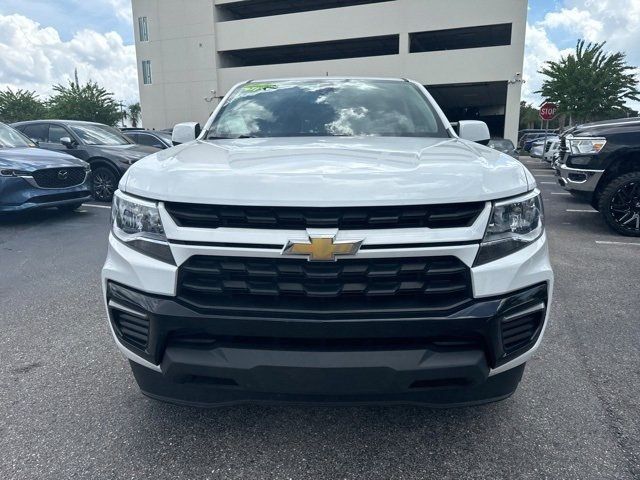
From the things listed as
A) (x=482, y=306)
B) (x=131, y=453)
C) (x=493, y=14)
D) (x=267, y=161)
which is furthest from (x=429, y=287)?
(x=493, y=14)

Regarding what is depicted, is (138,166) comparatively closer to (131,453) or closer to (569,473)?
(131,453)

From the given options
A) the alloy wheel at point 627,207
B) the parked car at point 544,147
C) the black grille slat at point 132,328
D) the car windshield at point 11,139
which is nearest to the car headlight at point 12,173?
the car windshield at point 11,139

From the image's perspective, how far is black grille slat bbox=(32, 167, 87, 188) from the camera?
21.6ft

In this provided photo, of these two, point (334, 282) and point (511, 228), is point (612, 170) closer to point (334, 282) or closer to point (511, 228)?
point (511, 228)

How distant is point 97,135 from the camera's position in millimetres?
8969

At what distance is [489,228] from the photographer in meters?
1.65

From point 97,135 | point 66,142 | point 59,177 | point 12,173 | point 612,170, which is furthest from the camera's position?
point 97,135

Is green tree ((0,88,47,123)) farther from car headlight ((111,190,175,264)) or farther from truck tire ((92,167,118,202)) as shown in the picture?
car headlight ((111,190,175,264))

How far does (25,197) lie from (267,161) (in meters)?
6.11

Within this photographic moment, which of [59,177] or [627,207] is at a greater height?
[59,177]

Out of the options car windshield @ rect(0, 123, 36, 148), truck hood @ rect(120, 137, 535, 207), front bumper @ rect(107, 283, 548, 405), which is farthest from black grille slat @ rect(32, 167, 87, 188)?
front bumper @ rect(107, 283, 548, 405)

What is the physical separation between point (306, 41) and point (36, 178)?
82.2 feet

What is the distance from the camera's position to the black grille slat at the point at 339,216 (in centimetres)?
159

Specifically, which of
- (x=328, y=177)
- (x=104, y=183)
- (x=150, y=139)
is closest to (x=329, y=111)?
(x=328, y=177)
